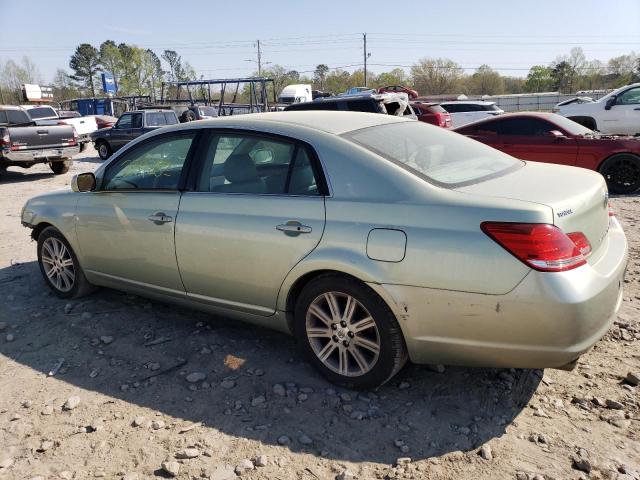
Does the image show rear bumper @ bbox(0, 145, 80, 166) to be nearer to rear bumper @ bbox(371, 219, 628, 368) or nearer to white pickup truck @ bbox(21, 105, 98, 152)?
white pickup truck @ bbox(21, 105, 98, 152)

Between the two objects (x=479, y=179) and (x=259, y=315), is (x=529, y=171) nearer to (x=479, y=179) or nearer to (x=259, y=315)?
(x=479, y=179)

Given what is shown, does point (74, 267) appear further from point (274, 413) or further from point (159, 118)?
point (159, 118)

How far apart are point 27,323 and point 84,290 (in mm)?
530

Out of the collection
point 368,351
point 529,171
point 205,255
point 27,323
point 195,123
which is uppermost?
point 195,123

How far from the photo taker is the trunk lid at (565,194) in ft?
8.76

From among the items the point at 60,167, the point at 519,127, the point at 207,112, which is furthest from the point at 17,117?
the point at 519,127

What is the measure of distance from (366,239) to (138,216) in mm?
1942

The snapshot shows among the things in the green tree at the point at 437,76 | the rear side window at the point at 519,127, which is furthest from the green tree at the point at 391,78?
the rear side window at the point at 519,127

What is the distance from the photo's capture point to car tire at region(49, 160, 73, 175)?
47.2 feet

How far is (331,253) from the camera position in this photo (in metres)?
2.98

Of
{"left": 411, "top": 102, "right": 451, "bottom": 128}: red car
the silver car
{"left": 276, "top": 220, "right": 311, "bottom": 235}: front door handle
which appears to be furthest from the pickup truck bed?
{"left": 276, "top": 220, "right": 311, "bottom": 235}: front door handle

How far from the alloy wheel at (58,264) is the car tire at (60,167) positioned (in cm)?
1054

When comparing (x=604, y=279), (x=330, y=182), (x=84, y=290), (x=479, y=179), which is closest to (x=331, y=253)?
(x=330, y=182)

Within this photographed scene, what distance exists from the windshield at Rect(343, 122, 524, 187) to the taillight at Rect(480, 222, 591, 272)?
1.55ft
